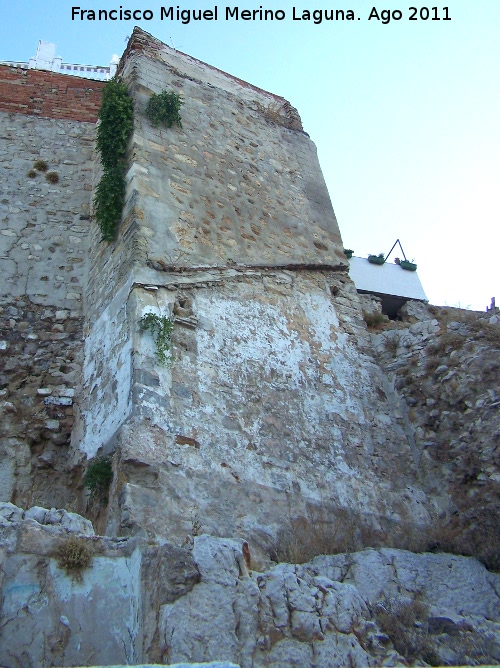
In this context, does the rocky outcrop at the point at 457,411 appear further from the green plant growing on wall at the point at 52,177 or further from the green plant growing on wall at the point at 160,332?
the green plant growing on wall at the point at 52,177

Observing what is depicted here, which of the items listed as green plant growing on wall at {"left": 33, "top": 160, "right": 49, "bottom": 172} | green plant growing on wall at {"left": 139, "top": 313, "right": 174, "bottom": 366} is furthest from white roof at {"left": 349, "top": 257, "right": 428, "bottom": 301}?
green plant growing on wall at {"left": 139, "top": 313, "right": 174, "bottom": 366}

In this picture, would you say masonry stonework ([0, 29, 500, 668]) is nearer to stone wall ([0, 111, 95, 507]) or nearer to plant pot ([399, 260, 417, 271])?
stone wall ([0, 111, 95, 507])

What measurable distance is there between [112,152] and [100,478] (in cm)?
419

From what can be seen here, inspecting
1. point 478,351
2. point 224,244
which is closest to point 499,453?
point 478,351

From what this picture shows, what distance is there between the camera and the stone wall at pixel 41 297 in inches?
277

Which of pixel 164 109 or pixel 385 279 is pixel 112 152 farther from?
pixel 385 279

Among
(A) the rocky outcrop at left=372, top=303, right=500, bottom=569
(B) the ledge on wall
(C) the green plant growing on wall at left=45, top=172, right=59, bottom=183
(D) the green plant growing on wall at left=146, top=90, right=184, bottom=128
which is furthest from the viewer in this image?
(B) the ledge on wall

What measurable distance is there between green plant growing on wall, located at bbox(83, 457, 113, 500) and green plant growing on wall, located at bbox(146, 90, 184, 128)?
184 inches

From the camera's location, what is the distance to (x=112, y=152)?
27.7 feet

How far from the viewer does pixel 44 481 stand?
691cm

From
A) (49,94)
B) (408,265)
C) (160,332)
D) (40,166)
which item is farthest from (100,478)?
(408,265)

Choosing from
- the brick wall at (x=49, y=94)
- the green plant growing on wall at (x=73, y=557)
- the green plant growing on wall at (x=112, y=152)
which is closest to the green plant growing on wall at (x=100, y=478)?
the green plant growing on wall at (x=73, y=557)

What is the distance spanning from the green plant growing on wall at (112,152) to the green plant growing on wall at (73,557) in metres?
4.52

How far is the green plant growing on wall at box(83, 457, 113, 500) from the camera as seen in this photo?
5.91m
